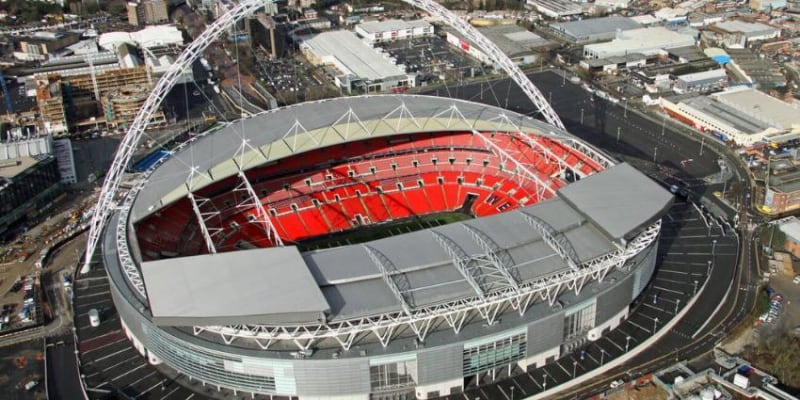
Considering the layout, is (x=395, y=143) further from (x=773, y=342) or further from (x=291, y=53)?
(x=291, y=53)

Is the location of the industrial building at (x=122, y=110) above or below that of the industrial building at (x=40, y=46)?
below

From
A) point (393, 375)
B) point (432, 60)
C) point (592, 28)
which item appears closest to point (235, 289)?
point (393, 375)

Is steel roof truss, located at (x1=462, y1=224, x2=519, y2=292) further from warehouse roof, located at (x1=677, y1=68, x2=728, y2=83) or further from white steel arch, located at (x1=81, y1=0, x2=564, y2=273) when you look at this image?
warehouse roof, located at (x1=677, y1=68, x2=728, y2=83)

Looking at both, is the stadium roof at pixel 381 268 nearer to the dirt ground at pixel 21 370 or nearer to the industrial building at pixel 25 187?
the dirt ground at pixel 21 370

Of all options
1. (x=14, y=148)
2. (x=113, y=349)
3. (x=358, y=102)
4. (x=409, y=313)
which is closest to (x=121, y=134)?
(x=14, y=148)

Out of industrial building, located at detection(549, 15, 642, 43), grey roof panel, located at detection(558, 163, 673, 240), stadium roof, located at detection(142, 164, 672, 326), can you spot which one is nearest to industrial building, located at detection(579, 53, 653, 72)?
industrial building, located at detection(549, 15, 642, 43)

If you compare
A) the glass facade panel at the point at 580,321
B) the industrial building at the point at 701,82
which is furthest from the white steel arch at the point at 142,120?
the industrial building at the point at 701,82

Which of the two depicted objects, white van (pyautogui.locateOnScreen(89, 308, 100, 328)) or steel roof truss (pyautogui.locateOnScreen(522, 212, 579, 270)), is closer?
steel roof truss (pyautogui.locateOnScreen(522, 212, 579, 270))

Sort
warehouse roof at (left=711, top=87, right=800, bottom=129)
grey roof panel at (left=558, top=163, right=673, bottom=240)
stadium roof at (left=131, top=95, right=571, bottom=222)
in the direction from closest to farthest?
grey roof panel at (left=558, top=163, right=673, bottom=240), stadium roof at (left=131, top=95, right=571, bottom=222), warehouse roof at (left=711, top=87, right=800, bottom=129)
